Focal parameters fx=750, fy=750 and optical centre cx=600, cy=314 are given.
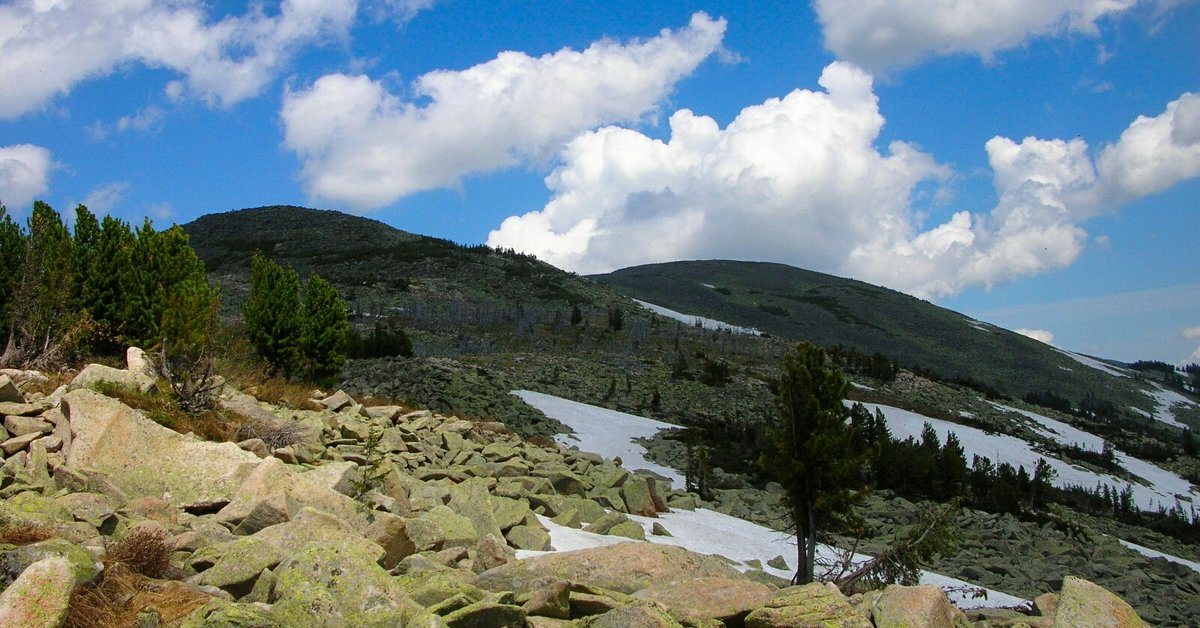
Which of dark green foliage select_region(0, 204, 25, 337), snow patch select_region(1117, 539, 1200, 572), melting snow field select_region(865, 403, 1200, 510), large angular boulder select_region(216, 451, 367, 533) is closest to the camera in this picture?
large angular boulder select_region(216, 451, 367, 533)

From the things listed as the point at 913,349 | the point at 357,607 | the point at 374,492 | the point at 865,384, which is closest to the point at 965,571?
the point at 374,492

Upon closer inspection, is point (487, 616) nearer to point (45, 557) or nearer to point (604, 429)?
point (45, 557)

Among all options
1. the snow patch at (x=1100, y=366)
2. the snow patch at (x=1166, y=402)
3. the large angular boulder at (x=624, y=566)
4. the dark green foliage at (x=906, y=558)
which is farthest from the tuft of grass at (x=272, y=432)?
the snow patch at (x=1100, y=366)

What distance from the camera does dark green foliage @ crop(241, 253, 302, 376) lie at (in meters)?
24.3

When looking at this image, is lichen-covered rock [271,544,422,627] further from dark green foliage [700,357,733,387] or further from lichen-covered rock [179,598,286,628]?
dark green foliage [700,357,733,387]

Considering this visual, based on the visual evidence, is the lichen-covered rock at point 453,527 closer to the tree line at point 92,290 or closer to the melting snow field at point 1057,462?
the tree line at point 92,290

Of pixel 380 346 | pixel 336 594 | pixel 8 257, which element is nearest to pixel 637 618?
pixel 336 594

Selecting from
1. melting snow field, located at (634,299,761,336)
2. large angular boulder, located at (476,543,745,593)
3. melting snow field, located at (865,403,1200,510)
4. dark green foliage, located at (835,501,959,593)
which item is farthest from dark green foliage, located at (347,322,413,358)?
melting snow field, located at (634,299,761,336)

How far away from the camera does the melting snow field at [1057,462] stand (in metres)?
35.6

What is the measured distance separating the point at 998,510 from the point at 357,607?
1035 inches

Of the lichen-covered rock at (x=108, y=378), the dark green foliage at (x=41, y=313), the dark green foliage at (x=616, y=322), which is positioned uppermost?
the dark green foliage at (x=616, y=322)

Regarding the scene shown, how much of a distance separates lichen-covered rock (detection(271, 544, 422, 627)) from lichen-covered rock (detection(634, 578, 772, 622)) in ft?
5.82

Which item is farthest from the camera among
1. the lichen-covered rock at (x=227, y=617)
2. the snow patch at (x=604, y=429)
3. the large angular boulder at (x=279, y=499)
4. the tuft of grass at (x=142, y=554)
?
the snow patch at (x=604, y=429)

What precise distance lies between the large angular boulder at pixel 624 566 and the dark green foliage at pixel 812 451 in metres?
6.02
